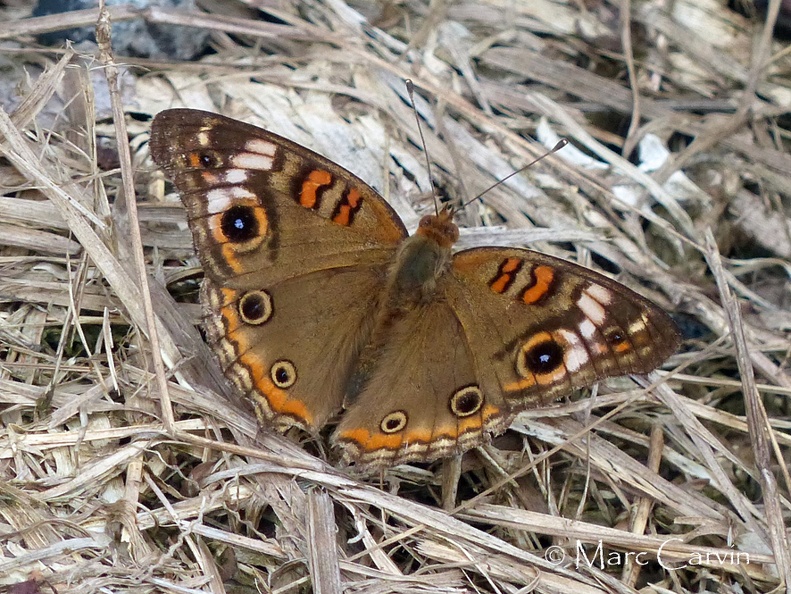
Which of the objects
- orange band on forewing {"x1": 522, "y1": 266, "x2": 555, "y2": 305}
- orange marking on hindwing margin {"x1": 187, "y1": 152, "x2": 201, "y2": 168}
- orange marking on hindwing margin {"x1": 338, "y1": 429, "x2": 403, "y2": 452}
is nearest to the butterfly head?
orange band on forewing {"x1": 522, "y1": 266, "x2": 555, "y2": 305}

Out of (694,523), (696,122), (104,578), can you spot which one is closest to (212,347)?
(104,578)

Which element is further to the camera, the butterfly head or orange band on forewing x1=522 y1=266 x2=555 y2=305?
the butterfly head

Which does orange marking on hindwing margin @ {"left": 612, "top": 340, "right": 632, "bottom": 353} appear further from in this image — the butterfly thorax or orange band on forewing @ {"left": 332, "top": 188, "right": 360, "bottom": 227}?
orange band on forewing @ {"left": 332, "top": 188, "right": 360, "bottom": 227}

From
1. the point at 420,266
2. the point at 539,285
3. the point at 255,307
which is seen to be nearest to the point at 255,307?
the point at 255,307

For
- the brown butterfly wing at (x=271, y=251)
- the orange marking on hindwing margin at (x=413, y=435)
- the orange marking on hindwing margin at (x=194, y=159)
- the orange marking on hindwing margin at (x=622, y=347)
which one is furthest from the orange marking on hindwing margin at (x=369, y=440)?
the orange marking on hindwing margin at (x=194, y=159)

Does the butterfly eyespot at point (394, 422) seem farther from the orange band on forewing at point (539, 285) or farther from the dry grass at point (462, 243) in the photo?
the orange band on forewing at point (539, 285)

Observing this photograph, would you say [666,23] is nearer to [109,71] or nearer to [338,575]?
[109,71]

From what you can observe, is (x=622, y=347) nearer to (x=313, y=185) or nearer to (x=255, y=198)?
(x=313, y=185)
